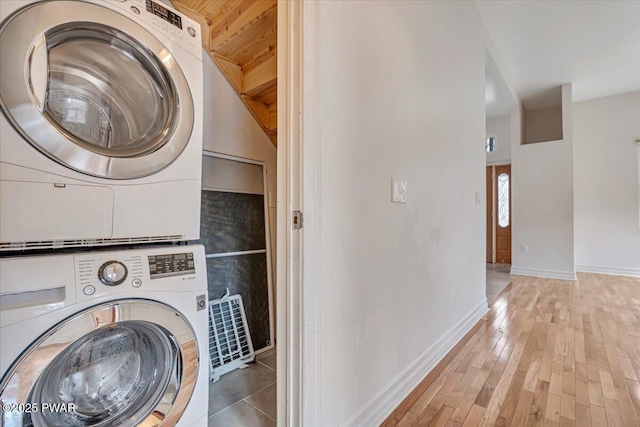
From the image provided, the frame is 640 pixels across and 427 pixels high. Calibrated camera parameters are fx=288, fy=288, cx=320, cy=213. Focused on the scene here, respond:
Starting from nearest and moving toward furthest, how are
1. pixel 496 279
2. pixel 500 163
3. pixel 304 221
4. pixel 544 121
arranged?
1. pixel 304 221
2. pixel 496 279
3. pixel 544 121
4. pixel 500 163

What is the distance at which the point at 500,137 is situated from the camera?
230 inches

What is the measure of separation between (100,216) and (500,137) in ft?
Answer: 22.2

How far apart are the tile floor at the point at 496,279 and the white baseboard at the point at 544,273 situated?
169 mm

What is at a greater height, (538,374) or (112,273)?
(112,273)

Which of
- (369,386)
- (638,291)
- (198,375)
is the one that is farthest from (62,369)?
(638,291)

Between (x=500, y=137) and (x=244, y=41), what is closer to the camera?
(x=244, y=41)

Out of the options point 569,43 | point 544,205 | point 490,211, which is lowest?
point 490,211

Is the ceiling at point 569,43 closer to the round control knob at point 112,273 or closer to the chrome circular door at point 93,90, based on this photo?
the chrome circular door at point 93,90

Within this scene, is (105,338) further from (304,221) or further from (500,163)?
(500,163)

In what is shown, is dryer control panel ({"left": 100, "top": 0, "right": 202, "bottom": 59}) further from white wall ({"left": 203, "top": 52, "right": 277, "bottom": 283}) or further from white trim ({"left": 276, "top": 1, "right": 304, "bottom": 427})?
white wall ({"left": 203, "top": 52, "right": 277, "bottom": 283})

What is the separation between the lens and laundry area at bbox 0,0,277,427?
70 cm

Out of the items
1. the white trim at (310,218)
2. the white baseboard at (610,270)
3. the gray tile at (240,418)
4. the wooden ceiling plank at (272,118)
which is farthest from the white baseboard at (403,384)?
the white baseboard at (610,270)

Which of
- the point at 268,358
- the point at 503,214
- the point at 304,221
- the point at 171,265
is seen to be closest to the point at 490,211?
the point at 503,214

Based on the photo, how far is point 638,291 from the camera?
375cm
